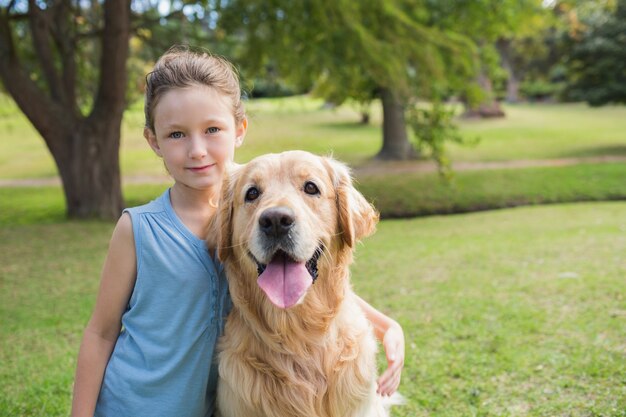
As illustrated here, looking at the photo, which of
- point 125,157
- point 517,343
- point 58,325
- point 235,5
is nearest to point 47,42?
point 235,5

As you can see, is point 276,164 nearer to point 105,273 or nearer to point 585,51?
point 105,273

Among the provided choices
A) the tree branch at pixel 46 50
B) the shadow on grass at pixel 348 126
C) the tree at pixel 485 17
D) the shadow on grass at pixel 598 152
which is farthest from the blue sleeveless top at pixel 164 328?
the shadow on grass at pixel 348 126

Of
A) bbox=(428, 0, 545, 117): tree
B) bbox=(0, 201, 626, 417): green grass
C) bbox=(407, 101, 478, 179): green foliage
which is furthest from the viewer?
bbox=(428, 0, 545, 117): tree

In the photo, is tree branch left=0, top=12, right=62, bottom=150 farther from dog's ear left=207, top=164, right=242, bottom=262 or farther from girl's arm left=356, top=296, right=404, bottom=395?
girl's arm left=356, top=296, right=404, bottom=395

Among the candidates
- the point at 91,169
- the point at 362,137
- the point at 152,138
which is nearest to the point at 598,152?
the point at 362,137

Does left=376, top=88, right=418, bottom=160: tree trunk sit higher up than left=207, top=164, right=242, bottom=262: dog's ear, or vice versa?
left=207, top=164, right=242, bottom=262: dog's ear

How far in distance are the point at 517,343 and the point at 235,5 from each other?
988cm

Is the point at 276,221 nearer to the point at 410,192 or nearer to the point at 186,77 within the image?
the point at 186,77

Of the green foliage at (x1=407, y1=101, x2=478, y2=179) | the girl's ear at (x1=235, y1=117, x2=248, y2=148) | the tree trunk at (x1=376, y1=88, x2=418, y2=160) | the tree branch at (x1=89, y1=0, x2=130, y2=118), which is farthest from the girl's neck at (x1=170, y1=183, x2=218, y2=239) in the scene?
the tree trunk at (x1=376, y1=88, x2=418, y2=160)

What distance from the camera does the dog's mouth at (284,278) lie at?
257cm

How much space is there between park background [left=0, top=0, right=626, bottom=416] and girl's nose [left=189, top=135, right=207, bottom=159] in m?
1.00

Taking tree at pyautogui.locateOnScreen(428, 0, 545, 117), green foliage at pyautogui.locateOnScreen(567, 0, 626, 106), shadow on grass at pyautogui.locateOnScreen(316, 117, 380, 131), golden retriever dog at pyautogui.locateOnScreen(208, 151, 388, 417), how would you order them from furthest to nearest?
shadow on grass at pyautogui.locateOnScreen(316, 117, 380, 131)
green foliage at pyautogui.locateOnScreen(567, 0, 626, 106)
tree at pyautogui.locateOnScreen(428, 0, 545, 117)
golden retriever dog at pyautogui.locateOnScreen(208, 151, 388, 417)

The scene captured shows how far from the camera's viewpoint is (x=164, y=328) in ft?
9.22

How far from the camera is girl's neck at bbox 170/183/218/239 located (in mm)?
3000
